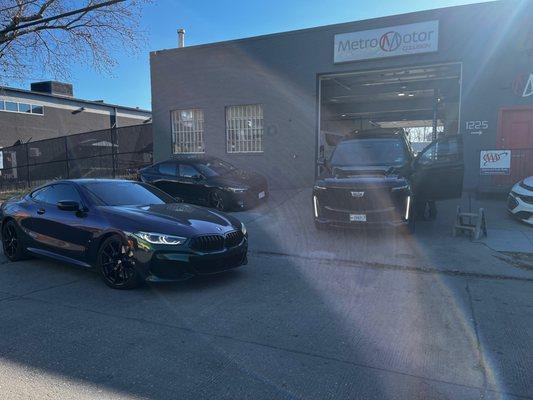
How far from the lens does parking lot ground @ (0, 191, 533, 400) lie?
336 cm

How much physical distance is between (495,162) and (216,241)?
7593 millimetres

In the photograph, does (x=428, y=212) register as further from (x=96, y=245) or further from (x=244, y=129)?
(x=244, y=129)

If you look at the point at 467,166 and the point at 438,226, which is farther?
the point at 467,166

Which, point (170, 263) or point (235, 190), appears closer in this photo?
point (170, 263)

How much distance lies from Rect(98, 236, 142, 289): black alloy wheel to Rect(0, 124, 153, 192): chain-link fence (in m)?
15.8

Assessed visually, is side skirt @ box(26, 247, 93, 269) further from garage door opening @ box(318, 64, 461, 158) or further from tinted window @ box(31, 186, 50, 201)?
garage door opening @ box(318, 64, 461, 158)

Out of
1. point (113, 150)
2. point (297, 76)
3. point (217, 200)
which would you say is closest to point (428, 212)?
point (217, 200)

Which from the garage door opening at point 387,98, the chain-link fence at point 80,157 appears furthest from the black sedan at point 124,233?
the chain-link fence at point 80,157

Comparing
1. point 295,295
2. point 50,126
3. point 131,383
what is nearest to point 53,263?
point 295,295

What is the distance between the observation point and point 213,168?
496 inches

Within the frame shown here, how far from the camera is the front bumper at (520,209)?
31.2 feet

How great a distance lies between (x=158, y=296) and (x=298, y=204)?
7.90m

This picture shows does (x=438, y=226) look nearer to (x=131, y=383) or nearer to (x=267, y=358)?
(x=267, y=358)

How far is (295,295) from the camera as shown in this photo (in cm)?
549
